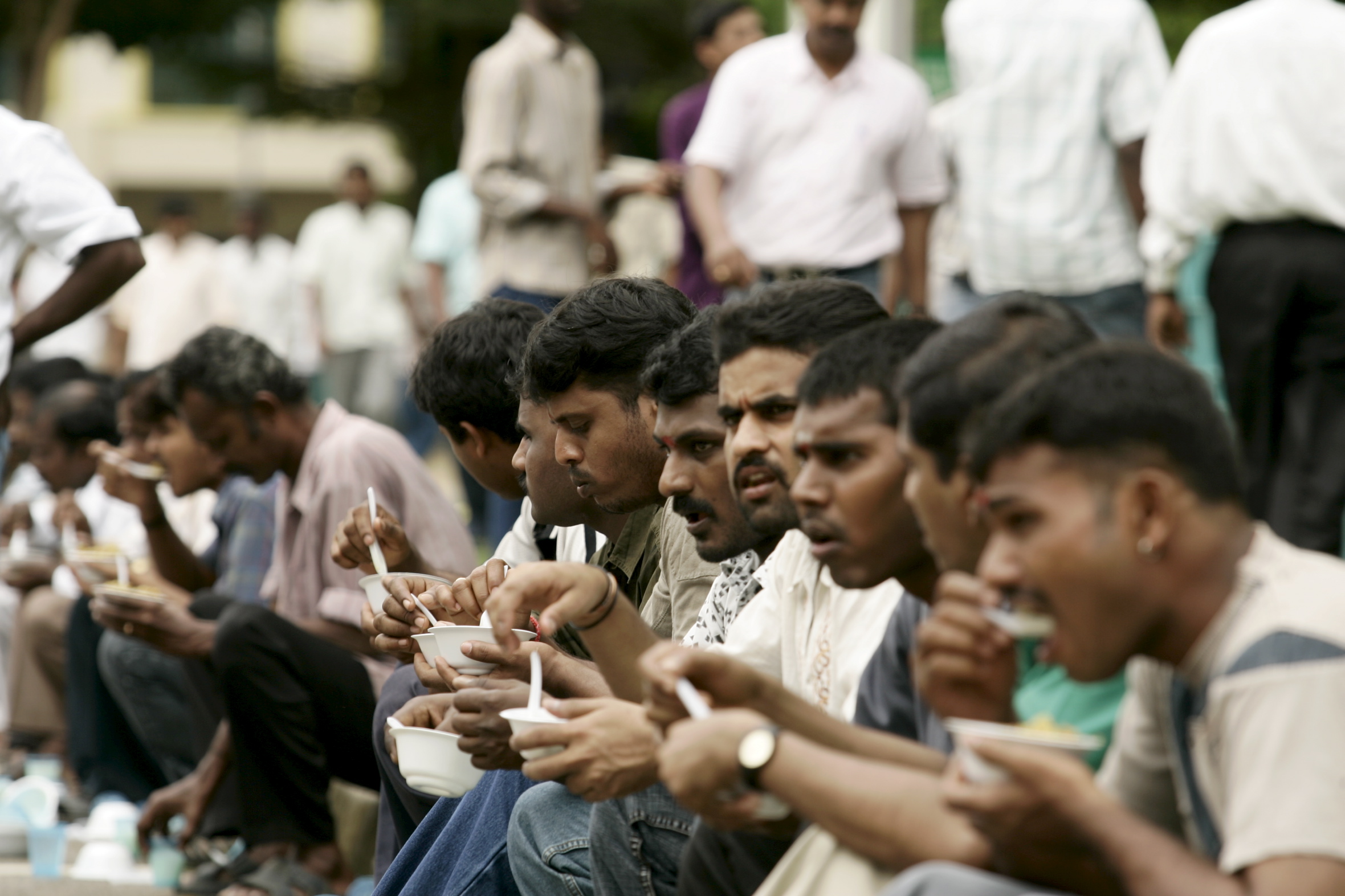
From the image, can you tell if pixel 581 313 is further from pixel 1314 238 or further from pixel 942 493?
pixel 1314 238

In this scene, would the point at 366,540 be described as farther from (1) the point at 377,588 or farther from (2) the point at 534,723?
(2) the point at 534,723

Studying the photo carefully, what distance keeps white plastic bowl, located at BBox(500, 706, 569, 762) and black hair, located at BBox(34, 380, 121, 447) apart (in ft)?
15.6

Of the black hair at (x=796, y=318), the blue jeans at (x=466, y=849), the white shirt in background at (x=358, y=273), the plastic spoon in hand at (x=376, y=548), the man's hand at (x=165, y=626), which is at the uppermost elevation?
the black hair at (x=796, y=318)

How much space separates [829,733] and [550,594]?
60 centimetres

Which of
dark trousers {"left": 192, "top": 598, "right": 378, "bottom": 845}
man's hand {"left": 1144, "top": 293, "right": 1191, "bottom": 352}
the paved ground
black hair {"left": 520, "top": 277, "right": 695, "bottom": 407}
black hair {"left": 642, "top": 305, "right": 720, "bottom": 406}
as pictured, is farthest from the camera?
man's hand {"left": 1144, "top": 293, "right": 1191, "bottom": 352}

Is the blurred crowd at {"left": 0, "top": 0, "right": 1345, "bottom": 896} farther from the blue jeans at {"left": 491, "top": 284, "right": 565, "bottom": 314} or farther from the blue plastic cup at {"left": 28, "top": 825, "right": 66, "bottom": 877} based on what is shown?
the blue plastic cup at {"left": 28, "top": 825, "right": 66, "bottom": 877}

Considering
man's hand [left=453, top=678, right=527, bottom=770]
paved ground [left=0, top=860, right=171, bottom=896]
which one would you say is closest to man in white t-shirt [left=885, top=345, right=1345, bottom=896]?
man's hand [left=453, top=678, right=527, bottom=770]

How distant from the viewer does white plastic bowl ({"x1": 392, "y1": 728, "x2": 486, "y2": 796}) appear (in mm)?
3043

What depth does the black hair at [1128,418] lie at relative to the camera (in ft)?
6.36

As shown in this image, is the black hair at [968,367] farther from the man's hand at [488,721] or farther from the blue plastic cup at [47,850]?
the blue plastic cup at [47,850]

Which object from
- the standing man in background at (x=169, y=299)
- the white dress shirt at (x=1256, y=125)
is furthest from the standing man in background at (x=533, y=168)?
the standing man in background at (x=169, y=299)

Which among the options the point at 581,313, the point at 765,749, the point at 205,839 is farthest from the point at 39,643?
the point at 765,749

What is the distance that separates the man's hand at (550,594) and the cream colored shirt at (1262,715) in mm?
947

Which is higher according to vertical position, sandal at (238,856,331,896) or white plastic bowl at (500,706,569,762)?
white plastic bowl at (500,706,569,762)
